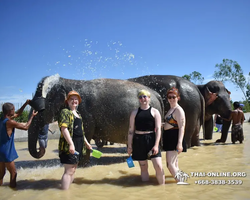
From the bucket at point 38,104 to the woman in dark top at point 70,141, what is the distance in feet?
4.81

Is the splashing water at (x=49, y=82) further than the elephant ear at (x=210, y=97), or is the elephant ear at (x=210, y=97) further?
the elephant ear at (x=210, y=97)

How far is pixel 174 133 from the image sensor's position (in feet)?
12.1

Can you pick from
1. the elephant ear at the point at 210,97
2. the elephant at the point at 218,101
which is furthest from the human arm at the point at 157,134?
the elephant ear at the point at 210,97

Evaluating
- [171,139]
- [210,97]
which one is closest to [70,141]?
[171,139]

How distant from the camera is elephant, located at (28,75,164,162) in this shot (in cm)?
494

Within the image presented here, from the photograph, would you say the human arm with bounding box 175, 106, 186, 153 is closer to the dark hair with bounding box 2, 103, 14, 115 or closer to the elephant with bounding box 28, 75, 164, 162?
the elephant with bounding box 28, 75, 164, 162

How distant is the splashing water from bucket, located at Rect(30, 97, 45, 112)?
125 mm

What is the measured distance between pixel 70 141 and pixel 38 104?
1.89 m

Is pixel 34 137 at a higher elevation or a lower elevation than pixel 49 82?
lower

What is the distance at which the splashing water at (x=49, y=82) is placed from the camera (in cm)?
499

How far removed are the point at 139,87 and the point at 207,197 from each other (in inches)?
118

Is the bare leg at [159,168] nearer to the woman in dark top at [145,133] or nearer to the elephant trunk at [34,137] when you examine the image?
the woman in dark top at [145,133]

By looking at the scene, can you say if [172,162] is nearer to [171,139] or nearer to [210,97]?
[171,139]

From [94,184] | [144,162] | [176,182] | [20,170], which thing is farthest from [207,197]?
[20,170]
